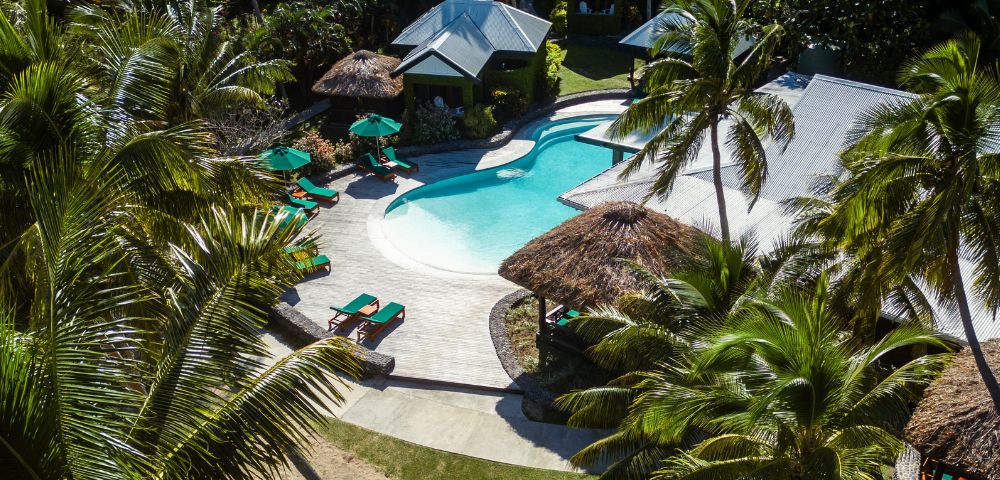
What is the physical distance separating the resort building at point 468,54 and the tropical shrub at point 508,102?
1.63ft

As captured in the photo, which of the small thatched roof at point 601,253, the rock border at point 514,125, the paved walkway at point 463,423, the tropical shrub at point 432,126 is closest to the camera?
the paved walkway at point 463,423

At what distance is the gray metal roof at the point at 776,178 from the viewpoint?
16.9 metres

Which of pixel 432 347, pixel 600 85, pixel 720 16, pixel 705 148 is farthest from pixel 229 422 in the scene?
pixel 600 85

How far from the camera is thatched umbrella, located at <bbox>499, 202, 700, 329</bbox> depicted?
14656 mm

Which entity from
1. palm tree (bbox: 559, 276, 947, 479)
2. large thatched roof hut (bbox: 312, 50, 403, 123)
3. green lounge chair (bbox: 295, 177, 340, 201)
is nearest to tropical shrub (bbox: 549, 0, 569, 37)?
large thatched roof hut (bbox: 312, 50, 403, 123)

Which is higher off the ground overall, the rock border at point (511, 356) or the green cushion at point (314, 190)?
the green cushion at point (314, 190)

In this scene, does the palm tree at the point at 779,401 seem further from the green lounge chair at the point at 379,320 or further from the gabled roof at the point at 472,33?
the gabled roof at the point at 472,33

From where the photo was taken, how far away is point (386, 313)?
17812mm

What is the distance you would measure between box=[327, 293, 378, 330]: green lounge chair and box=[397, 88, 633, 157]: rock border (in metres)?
10.3

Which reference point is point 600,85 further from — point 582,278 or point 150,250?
point 150,250

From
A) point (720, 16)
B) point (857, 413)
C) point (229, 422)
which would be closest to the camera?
point (229, 422)

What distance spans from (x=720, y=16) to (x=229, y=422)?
11395 mm

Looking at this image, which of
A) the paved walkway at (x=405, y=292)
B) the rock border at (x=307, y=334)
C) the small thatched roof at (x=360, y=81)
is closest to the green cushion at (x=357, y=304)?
the paved walkway at (x=405, y=292)

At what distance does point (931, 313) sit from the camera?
12.2 metres
